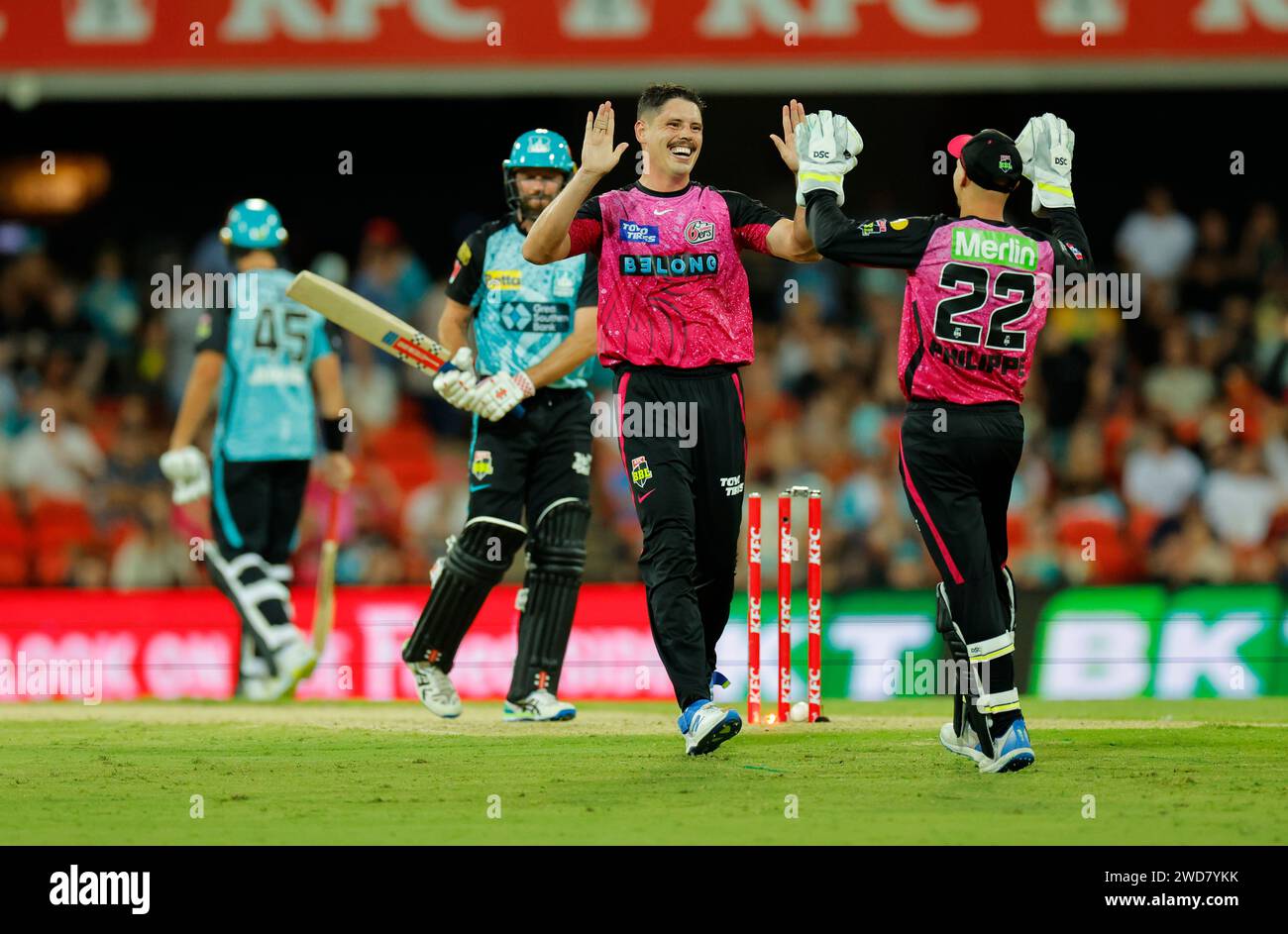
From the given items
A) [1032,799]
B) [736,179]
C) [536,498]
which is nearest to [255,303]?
[536,498]

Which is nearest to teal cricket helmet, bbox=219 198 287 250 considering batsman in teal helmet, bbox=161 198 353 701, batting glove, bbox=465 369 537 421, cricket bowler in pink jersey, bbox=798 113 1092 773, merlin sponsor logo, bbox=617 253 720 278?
batsman in teal helmet, bbox=161 198 353 701

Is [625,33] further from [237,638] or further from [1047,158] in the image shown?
[1047,158]

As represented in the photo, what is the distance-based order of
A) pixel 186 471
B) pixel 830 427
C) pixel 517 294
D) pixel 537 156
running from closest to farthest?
pixel 537 156 < pixel 517 294 < pixel 186 471 < pixel 830 427

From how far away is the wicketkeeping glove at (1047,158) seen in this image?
21.5ft

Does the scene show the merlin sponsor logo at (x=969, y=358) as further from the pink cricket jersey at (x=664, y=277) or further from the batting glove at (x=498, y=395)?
the batting glove at (x=498, y=395)

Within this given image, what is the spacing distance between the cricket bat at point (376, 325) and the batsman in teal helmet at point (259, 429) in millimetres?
1887

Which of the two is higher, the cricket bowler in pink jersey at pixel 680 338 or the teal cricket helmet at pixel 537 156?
the teal cricket helmet at pixel 537 156

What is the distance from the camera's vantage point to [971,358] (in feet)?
20.2

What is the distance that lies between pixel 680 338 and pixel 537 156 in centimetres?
175

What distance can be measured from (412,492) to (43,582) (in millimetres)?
2952

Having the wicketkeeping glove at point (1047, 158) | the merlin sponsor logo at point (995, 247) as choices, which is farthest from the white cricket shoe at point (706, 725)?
the wicketkeeping glove at point (1047, 158)

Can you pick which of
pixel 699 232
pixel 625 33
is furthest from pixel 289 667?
pixel 625 33

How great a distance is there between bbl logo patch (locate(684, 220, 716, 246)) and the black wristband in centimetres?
387

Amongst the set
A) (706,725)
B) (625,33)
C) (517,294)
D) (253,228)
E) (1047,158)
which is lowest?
(706,725)
